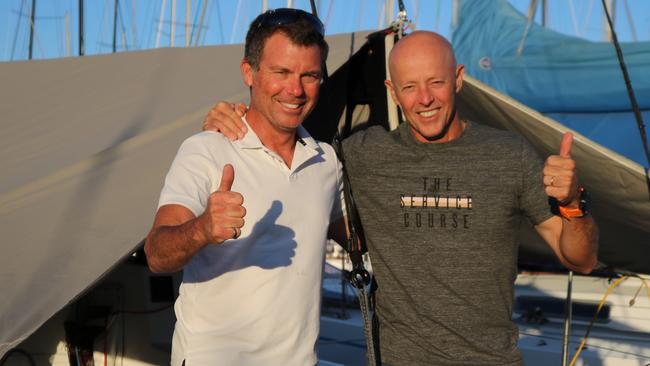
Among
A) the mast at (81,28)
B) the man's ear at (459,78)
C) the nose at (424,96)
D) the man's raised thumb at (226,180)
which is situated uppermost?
the mast at (81,28)

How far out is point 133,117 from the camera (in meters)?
3.99

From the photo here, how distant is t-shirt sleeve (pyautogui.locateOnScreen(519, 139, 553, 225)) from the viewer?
7.80 feet

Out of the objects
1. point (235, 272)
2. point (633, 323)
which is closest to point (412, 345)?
point (235, 272)

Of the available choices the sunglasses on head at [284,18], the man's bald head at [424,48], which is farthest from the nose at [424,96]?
the sunglasses on head at [284,18]

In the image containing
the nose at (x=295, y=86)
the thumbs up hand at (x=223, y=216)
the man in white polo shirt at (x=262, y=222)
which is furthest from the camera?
the nose at (x=295, y=86)

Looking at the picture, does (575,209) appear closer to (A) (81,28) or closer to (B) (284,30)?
(B) (284,30)

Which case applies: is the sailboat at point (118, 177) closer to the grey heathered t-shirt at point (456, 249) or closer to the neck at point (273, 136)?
the neck at point (273, 136)

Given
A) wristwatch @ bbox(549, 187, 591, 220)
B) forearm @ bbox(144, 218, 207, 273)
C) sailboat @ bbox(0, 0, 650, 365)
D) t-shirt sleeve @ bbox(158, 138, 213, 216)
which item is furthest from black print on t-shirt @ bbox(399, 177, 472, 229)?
sailboat @ bbox(0, 0, 650, 365)

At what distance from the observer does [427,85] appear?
8.10 feet

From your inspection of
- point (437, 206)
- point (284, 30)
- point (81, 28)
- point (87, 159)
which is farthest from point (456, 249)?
point (81, 28)

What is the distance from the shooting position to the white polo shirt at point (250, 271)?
2.16 metres

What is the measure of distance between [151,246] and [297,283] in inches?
17.4

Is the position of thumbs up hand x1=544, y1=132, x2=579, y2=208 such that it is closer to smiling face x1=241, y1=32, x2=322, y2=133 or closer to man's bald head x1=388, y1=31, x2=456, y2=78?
man's bald head x1=388, y1=31, x2=456, y2=78

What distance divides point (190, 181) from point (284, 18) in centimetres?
57
